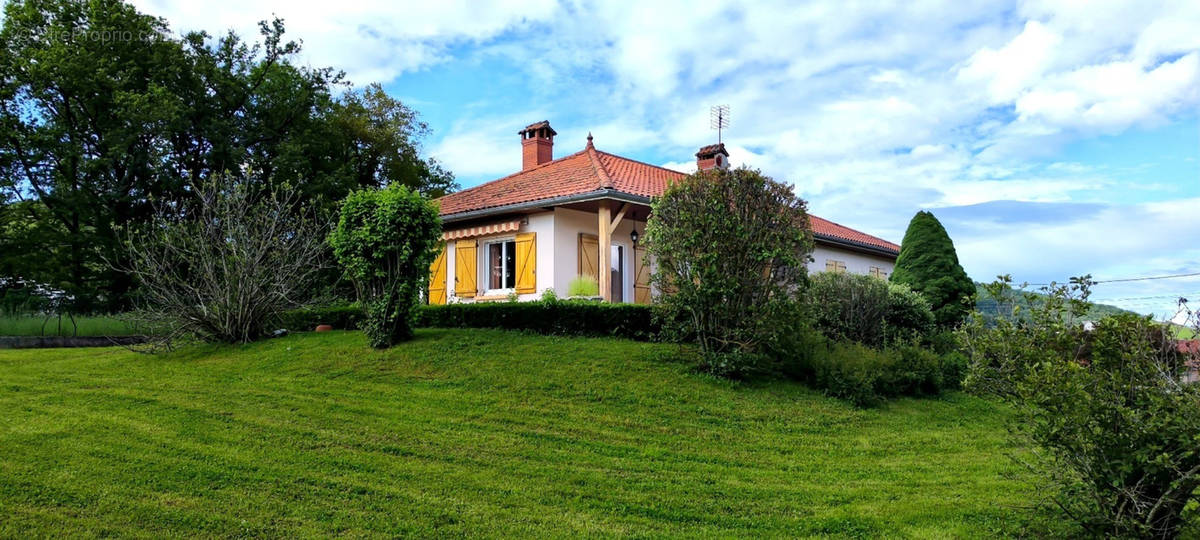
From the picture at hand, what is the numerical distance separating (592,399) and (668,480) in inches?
97.6

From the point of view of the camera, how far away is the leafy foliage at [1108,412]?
371 cm

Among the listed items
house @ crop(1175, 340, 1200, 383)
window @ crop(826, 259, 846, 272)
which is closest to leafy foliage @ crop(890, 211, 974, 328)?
window @ crop(826, 259, 846, 272)

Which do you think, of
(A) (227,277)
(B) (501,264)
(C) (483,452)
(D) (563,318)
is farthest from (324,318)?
(C) (483,452)

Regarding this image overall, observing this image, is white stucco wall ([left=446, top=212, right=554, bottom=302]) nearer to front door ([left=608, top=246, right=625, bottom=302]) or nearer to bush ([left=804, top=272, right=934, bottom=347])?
front door ([left=608, top=246, right=625, bottom=302])

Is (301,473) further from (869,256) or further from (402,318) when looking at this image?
(869,256)

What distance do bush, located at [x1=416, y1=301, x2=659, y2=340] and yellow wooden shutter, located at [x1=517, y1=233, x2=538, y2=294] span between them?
3.28 m

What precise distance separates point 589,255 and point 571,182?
5.61 feet

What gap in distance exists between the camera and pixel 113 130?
19.3 m

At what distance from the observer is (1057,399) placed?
3.97 meters

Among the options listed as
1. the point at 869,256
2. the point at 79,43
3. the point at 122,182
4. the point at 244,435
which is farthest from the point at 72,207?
the point at 869,256

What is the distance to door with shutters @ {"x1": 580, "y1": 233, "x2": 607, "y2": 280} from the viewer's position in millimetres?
15523

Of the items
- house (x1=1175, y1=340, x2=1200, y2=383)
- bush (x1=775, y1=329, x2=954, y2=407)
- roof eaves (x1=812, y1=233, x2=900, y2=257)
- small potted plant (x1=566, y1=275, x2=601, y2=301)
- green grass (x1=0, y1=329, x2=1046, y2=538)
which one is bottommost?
green grass (x1=0, y1=329, x2=1046, y2=538)

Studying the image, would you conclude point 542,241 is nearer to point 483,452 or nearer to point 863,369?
point 863,369

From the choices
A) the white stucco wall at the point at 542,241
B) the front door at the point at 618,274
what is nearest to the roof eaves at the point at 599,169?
the white stucco wall at the point at 542,241
